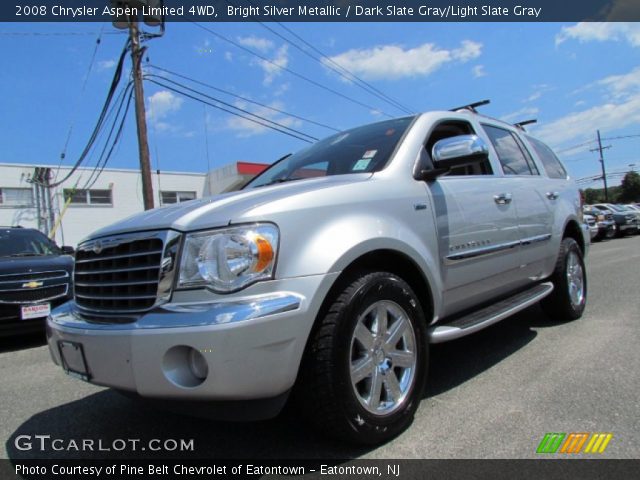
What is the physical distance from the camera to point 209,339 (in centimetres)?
188

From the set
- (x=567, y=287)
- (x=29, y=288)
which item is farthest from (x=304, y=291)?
(x=29, y=288)

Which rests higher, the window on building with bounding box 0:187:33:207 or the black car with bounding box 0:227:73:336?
the window on building with bounding box 0:187:33:207

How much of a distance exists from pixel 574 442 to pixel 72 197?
67.8 feet

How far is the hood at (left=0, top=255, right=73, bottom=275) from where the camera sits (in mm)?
5604

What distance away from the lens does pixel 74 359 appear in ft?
7.50

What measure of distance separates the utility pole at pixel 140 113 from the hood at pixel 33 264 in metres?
6.32

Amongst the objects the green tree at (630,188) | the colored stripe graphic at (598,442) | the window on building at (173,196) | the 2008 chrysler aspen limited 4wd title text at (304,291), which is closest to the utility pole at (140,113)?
the window on building at (173,196)

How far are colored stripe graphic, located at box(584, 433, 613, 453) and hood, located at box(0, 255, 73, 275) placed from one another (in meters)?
5.76

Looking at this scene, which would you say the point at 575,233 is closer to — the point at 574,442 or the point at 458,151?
the point at 458,151

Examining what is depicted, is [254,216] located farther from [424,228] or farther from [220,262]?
[424,228]

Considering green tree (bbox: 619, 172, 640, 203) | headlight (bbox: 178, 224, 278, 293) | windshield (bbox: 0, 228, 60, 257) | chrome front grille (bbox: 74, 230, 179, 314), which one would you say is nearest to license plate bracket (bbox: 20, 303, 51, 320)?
windshield (bbox: 0, 228, 60, 257)

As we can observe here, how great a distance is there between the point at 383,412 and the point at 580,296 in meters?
3.52

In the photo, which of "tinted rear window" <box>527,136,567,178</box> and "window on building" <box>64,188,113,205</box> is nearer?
"tinted rear window" <box>527,136,567,178</box>

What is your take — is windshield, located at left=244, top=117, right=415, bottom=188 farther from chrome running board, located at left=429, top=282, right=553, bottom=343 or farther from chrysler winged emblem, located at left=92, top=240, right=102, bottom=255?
chrysler winged emblem, located at left=92, top=240, right=102, bottom=255
